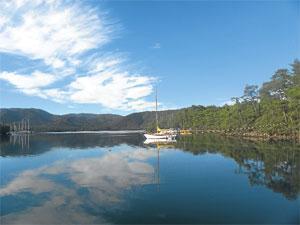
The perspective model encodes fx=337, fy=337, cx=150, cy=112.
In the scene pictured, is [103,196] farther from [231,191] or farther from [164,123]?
[164,123]

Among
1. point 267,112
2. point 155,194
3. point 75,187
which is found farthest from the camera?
point 267,112

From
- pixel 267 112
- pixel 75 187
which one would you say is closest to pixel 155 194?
pixel 75 187

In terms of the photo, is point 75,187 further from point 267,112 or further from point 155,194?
point 267,112

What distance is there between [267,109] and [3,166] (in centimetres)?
6841

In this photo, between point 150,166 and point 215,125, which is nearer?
point 150,166

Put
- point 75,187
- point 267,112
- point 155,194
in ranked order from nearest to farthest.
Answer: point 155,194, point 75,187, point 267,112

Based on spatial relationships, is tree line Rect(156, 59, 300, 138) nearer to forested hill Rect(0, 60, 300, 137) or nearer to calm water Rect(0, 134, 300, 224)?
forested hill Rect(0, 60, 300, 137)

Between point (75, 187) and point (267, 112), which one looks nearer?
point (75, 187)

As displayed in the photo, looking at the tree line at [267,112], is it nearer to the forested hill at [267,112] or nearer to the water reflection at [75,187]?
the forested hill at [267,112]

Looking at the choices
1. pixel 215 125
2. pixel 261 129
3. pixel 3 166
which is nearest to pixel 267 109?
pixel 261 129

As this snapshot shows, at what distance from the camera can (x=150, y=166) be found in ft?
116

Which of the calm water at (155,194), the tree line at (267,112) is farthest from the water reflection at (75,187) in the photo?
the tree line at (267,112)

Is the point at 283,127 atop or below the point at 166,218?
atop

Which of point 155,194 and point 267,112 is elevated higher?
point 267,112
